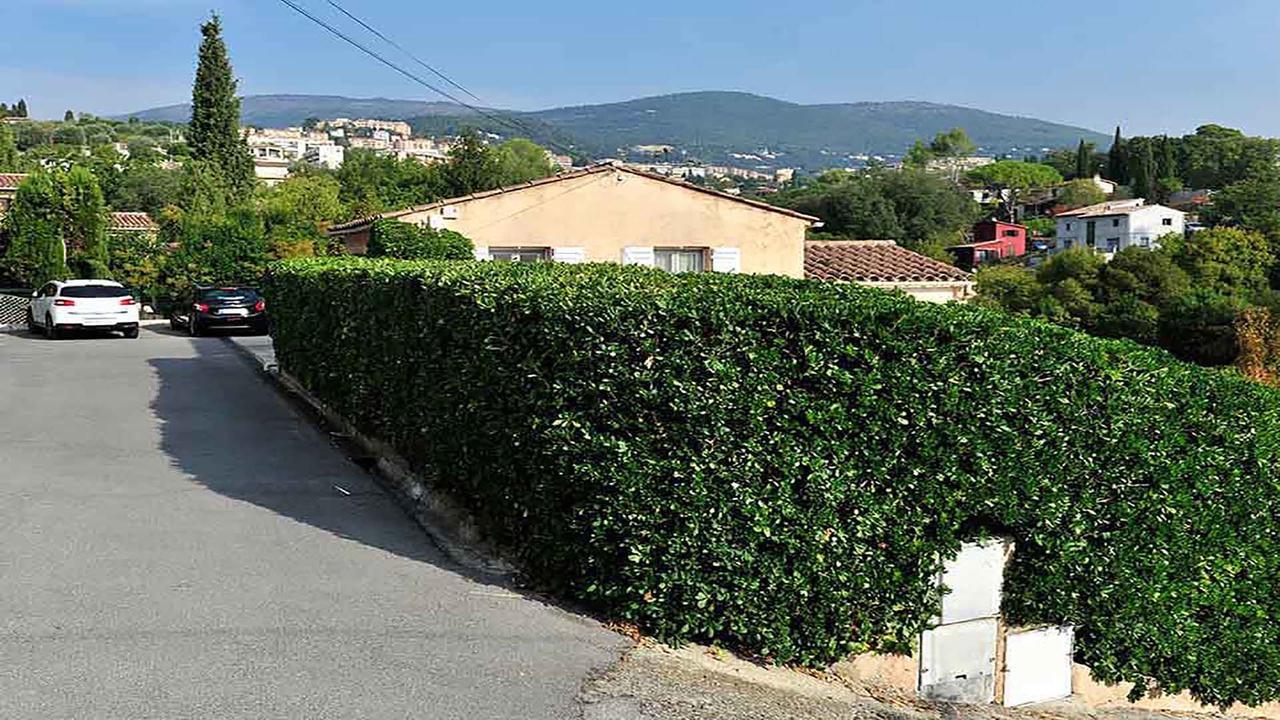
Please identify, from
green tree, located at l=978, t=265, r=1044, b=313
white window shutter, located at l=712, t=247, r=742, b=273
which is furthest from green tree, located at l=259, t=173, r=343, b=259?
green tree, located at l=978, t=265, r=1044, b=313

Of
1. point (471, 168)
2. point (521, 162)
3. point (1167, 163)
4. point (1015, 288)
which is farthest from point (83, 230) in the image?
point (1167, 163)

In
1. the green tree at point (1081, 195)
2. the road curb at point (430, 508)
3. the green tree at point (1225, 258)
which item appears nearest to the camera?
the road curb at point (430, 508)

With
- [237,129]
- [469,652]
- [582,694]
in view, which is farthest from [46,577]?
[237,129]

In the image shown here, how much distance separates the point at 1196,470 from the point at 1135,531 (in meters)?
0.50

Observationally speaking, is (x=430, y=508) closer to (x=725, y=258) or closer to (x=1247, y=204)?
(x=725, y=258)

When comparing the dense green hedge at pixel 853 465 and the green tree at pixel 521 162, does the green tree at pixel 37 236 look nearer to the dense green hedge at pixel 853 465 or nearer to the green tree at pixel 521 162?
the green tree at pixel 521 162

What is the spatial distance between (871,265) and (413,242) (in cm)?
1201

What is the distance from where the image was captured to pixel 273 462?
10.7 metres

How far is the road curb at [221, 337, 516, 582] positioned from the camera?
7.25m

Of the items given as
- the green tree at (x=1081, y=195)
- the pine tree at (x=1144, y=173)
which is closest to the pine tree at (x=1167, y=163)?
the pine tree at (x=1144, y=173)

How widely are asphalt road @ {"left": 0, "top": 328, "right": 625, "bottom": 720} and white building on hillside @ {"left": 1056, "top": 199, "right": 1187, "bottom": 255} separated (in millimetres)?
100495

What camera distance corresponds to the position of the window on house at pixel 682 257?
977 inches

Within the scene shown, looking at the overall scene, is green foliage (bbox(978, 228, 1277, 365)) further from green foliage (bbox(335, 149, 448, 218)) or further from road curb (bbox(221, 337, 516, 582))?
road curb (bbox(221, 337, 516, 582))

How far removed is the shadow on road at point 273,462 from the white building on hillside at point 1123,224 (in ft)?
316
